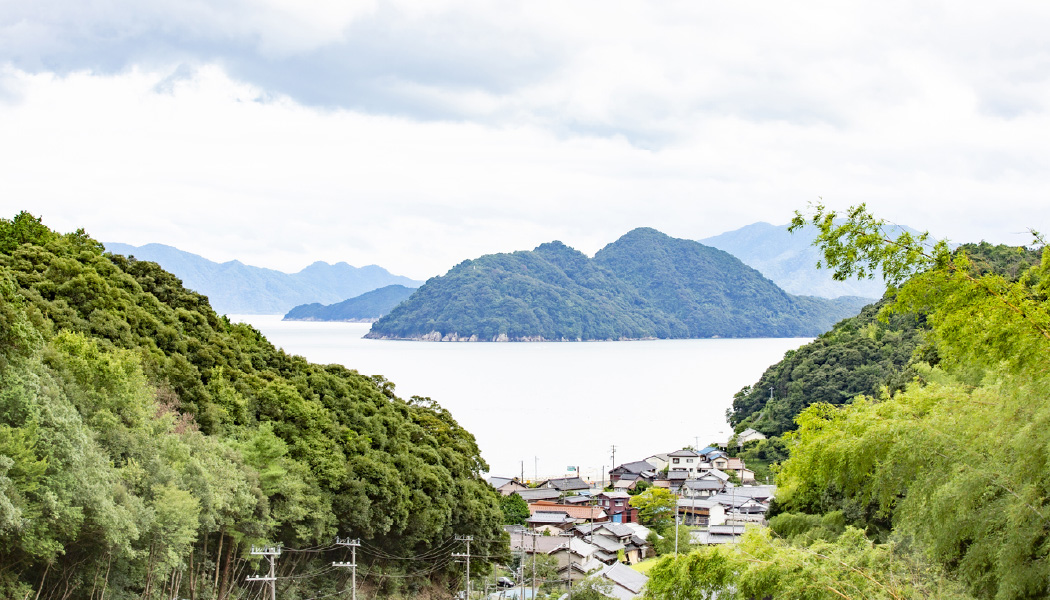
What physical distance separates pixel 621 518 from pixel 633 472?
21.3 ft

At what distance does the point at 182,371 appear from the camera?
1399 centimetres

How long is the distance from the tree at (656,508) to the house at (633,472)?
22.9ft

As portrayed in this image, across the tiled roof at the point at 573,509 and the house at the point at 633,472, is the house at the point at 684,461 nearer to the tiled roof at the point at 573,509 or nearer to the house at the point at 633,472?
the house at the point at 633,472

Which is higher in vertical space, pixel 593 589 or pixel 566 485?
pixel 593 589

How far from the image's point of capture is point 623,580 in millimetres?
20344

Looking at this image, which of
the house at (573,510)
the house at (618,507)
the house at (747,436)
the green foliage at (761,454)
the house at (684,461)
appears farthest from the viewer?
the house at (747,436)

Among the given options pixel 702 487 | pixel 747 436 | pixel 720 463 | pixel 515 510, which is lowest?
pixel 515 510

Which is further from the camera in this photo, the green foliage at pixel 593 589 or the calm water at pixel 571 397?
the calm water at pixel 571 397

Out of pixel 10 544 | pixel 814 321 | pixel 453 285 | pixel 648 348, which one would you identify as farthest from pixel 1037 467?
pixel 814 321

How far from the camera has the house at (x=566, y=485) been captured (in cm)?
3594

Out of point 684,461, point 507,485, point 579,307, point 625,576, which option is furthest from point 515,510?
point 579,307

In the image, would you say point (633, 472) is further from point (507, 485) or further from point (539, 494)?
point (507, 485)

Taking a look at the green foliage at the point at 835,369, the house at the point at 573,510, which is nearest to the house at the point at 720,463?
the green foliage at the point at 835,369

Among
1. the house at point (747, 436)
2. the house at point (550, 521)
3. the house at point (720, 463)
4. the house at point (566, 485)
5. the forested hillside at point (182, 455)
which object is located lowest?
the house at point (550, 521)
